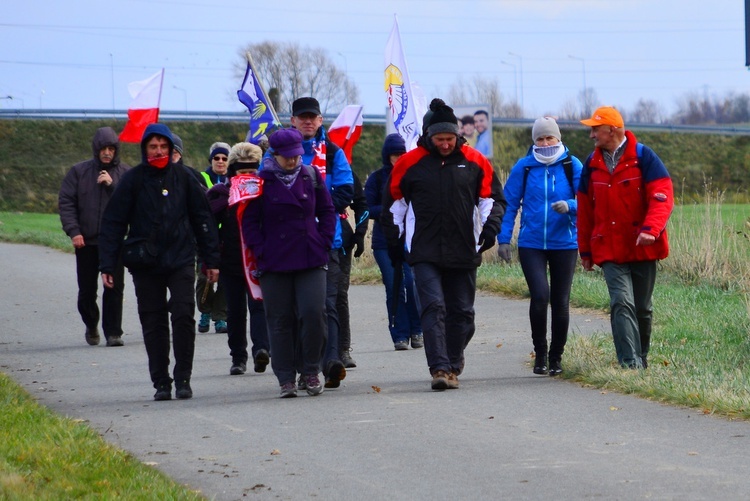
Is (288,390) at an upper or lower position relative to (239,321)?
lower

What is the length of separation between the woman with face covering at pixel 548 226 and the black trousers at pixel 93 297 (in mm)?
4354

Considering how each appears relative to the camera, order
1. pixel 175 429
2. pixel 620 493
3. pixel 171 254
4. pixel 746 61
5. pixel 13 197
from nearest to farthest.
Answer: pixel 620 493, pixel 175 429, pixel 171 254, pixel 746 61, pixel 13 197

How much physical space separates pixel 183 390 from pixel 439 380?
1.74 meters

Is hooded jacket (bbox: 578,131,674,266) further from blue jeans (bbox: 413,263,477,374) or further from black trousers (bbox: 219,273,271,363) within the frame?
black trousers (bbox: 219,273,271,363)

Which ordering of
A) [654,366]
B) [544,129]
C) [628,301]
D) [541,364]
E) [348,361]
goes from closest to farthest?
[628,301] < [654,366] < [544,129] < [541,364] < [348,361]

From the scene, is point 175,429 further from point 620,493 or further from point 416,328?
point 416,328

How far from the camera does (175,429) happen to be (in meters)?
7.81

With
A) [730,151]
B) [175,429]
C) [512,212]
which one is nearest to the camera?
[175,429]

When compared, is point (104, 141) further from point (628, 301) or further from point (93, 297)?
point (628, 301)

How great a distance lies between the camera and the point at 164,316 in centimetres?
916

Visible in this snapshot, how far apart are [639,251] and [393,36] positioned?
333 inches

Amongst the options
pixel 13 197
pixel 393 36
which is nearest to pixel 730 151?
pixel 13 197

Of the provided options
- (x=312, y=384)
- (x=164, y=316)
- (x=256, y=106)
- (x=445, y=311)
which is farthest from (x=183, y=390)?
(x=256, y=106)

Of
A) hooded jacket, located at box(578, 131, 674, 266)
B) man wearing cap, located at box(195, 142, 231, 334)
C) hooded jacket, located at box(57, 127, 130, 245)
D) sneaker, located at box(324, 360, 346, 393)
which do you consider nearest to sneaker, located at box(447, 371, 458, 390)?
sneaker, located at box(324, 360, 346, 393)
